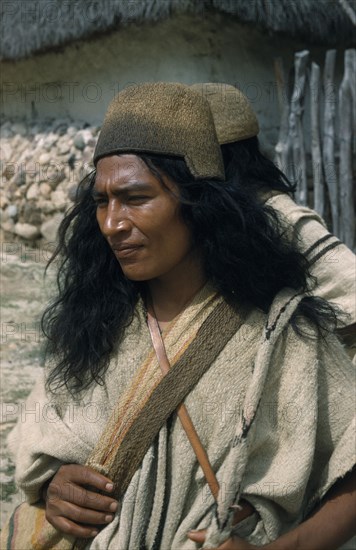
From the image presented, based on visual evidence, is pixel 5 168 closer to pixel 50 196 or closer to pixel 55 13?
pixel 50 196

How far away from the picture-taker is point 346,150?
593 cm

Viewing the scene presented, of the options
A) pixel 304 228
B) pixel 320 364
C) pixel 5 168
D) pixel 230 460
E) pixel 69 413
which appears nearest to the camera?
pixel 230 460

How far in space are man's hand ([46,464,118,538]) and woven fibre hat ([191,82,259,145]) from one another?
132cm

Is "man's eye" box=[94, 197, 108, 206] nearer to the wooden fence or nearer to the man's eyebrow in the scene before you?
the man's eyebrow

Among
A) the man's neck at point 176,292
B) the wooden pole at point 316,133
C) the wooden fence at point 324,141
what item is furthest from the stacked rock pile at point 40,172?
the man's neck at point 176,292

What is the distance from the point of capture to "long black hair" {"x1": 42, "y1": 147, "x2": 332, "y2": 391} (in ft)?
6.45

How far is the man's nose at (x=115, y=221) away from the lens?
75.1 inches

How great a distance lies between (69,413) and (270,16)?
16.1ft

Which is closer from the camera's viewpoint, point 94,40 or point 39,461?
A: point 39,461

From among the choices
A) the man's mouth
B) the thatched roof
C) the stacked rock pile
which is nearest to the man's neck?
the man's mouth

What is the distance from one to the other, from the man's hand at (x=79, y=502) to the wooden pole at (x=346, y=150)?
4.13 metres

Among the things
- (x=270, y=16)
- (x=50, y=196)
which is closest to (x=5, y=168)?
(x=50, y=196)

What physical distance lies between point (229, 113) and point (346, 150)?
3186 millimetres

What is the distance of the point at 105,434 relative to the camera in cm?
197
